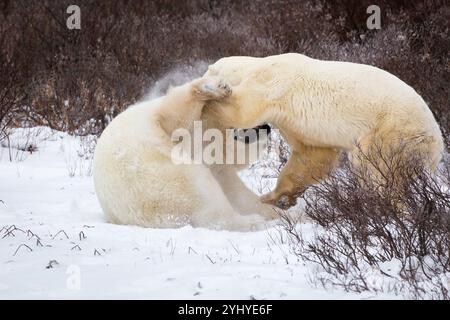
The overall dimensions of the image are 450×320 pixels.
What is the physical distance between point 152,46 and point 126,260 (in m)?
6.58

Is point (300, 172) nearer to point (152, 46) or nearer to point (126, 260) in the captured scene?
point (126, 260)

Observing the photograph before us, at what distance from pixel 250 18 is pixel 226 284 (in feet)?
28.6

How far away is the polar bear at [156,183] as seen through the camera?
4.07 meters

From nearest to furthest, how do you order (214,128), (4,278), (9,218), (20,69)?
(4,278), (9,218), (214,128), (20,69)

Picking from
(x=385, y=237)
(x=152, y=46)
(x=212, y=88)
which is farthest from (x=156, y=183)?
(x=152, y=46)

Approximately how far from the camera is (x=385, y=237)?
3.03 metres

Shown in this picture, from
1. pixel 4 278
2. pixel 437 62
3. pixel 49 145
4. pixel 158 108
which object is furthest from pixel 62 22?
pixel 4 278

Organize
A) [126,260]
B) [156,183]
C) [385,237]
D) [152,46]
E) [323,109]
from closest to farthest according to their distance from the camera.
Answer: [385,237] < [126,260] < [156,183] < [323,109] < [152,46]

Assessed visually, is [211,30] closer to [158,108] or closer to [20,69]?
[20,69]

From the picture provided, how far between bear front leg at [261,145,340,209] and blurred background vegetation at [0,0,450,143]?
7.03ft

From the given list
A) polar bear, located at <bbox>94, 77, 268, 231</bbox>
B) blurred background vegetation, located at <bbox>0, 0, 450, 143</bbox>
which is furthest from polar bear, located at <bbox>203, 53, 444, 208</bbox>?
blurred background vegetation, located at <bbox>0, 0, 450, 143</bbox>

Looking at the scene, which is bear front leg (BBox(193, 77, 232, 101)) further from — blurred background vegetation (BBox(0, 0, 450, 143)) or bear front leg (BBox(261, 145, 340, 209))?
blurred background vegetation (BBox(0, 0, 450, 143))
